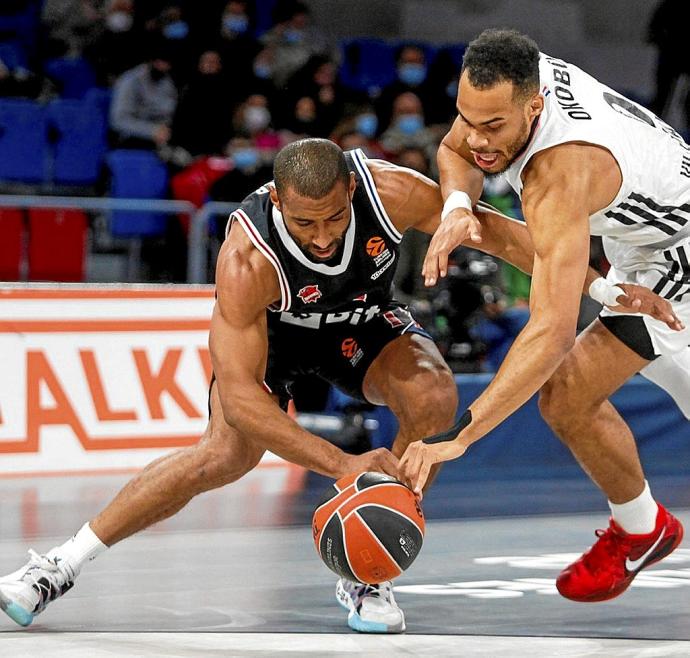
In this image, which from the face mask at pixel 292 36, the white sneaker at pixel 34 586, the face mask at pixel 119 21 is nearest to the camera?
the white sneaker at pixel 34 586

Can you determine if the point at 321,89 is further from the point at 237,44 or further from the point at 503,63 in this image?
the point at 503,63

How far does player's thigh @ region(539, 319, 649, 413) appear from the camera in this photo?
15.2 feet

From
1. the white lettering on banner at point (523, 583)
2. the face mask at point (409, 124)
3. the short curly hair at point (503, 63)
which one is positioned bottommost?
the face mask at point (409, 124)

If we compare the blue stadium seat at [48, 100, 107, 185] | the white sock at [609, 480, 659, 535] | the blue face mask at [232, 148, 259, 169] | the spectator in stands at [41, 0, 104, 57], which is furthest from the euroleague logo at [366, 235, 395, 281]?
the spectator in stands at [41, 0, 104, 57]

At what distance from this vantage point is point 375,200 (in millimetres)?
4551

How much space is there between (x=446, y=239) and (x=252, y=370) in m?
0.75

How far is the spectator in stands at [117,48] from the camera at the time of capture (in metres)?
11.8

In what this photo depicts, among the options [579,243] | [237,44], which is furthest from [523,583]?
[237,44]

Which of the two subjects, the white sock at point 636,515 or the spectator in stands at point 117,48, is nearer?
the white sock at point 636,515

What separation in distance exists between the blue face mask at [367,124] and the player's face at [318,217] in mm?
7439

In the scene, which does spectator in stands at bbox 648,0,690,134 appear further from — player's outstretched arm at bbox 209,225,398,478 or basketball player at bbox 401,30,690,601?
player's outstretched arm at bbox 209,225,398,478

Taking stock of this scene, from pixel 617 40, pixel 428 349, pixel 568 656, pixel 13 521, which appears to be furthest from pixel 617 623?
pixel 617 40

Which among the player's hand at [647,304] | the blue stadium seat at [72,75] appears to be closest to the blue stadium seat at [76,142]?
the blue stadium seat at [72,75]

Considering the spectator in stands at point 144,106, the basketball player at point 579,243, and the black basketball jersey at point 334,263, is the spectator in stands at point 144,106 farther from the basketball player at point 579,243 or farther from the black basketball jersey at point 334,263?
the basketball player at point 579,243
